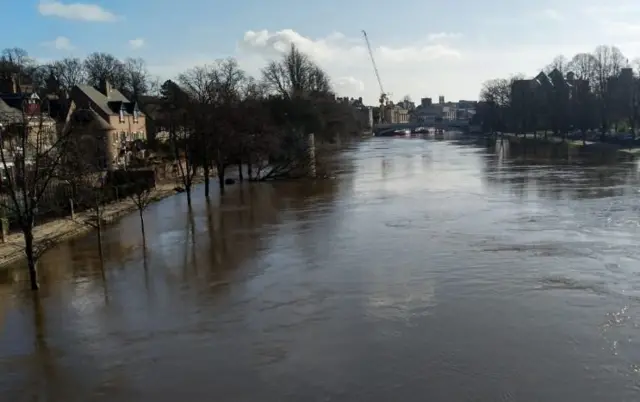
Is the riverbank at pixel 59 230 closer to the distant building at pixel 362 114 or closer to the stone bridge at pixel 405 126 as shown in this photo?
the distant building at pixel 362 114

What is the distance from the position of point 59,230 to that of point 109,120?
1033 inches

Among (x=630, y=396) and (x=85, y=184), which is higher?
(x=85, y=184)

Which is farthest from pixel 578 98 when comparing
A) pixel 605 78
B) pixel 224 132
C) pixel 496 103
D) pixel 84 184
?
pixel 84 184

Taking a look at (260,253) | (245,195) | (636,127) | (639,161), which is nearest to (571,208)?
(260,253)

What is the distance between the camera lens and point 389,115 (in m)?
200

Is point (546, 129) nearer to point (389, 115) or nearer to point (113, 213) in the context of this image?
point (113, 213)

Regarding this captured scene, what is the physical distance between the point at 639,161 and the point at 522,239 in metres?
35.9

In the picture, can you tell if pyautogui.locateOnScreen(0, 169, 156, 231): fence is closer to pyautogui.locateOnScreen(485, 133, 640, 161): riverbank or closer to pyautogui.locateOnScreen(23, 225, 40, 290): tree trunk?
pyautogui.locateOnScreen(23, 225, 40, 290): tree trunk

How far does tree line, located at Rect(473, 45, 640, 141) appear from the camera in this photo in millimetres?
74750

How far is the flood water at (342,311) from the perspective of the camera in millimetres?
10797

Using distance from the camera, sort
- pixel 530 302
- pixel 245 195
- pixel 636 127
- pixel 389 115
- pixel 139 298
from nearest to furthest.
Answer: pixel 530 302
pixel 139 298
pixel 245 195
pixel 636 127
pixel 389 115

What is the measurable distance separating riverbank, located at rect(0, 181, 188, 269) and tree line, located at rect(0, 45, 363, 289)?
0.48 m

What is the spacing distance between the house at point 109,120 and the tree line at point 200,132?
7.66ft

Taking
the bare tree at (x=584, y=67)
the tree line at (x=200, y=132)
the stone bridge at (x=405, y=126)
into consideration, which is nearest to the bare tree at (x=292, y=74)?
the tree line at (x=200, y=132)
